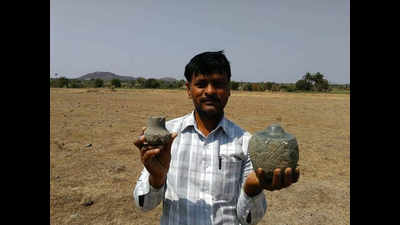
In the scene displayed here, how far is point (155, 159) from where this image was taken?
2211 millimetres

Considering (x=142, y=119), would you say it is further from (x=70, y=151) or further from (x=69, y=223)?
(x=69, y=223)

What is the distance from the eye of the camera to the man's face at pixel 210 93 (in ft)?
7.67

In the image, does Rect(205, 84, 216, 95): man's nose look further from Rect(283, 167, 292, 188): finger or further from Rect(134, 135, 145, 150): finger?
Rect(283, 167, 292, 188): finger

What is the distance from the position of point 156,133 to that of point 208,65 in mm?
756

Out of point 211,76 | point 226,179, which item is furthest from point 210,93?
point 226,179

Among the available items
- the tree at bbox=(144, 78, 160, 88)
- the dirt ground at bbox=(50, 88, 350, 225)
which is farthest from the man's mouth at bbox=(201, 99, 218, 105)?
the tree at bbox=(144, 78, 160, 88)

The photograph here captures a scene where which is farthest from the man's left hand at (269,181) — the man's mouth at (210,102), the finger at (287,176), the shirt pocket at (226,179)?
the man's mouth at (210,102)

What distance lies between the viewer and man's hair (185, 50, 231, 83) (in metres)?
2.35

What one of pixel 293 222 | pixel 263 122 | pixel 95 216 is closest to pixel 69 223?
pixel 95 216

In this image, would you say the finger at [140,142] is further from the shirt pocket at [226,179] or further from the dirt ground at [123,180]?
the dirt ground at [123,180]

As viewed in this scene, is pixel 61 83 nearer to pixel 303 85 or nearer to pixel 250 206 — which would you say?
pixel 303 85

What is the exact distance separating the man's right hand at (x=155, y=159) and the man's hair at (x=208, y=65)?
2.14ft
